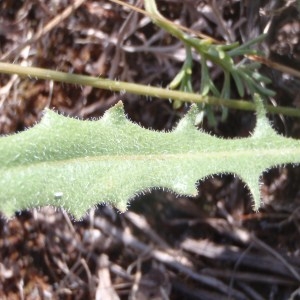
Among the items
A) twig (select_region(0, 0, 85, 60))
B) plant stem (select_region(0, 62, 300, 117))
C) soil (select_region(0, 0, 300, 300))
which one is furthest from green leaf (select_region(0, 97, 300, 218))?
twig (select_region(0, 0, 85, 60))

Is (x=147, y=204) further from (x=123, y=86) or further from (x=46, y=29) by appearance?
(x=46, y=29)

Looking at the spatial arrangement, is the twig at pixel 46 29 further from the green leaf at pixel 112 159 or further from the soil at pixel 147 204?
the green leaf at pixel 112 159

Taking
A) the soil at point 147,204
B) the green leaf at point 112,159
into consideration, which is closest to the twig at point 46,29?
the soil at point 147,204

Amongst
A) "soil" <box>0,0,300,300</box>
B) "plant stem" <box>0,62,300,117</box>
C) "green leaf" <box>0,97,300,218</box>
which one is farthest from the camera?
"soil" <box>0,0,300,300</box>

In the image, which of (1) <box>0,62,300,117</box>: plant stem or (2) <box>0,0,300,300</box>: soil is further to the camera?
(2) <box>0,0,300,300</box>: soil

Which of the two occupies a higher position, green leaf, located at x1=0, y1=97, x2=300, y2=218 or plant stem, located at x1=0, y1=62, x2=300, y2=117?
plant stem, located at x1=0, y1=62, x2=300, y2=117

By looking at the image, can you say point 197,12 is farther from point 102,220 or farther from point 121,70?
point 102,220

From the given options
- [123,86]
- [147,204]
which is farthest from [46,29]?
[147,204]

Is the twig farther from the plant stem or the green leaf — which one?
the green leaf
